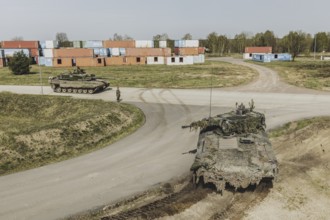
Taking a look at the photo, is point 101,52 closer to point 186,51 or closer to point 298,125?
point 186,51

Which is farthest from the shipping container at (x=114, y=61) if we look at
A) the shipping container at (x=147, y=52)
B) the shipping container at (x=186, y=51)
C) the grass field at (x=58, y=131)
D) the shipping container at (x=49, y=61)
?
the grass field at (x=58, y=131)

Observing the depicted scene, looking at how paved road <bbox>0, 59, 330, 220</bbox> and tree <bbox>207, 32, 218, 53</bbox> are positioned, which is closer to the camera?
paved road <bbox>0, 59, 330, 220</bbox>

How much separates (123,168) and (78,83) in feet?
72.5

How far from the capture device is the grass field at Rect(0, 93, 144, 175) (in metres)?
17.9

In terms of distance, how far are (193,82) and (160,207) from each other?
1252 inches

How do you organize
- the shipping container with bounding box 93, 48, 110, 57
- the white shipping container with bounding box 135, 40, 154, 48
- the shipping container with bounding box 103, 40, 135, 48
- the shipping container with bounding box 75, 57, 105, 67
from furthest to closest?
the white shipping container with bounding box 135, 40, 154, 48
the shipping container with bounding box 103, 40, 135, 48
the shipping container with bounding box 93, 48, 110, 57
the shipping container with bounding box 75, 57, 105, 67

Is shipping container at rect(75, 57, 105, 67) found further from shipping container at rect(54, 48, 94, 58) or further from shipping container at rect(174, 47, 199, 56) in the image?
shipping container at rect(174, 47, 199, 56)

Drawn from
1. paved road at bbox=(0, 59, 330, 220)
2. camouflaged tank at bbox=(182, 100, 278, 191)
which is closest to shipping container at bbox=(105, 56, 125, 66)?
paved road at bbox=(0, 59, 330, 220)

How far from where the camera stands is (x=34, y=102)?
32594 mm

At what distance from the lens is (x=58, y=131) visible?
20.5 metres

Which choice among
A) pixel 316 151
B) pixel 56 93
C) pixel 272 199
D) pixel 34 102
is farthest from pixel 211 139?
pixel 56 93

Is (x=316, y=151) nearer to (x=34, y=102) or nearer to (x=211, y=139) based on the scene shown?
(x=211, y=139)

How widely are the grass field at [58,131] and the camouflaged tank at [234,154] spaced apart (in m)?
8.08

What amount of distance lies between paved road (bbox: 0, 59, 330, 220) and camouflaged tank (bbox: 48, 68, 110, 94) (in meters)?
7.94
